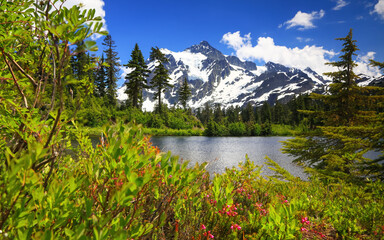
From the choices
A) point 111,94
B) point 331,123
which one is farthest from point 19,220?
point 111,94

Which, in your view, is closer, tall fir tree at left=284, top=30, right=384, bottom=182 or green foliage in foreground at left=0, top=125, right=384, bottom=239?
green foliage in foreground at left=0, top=125, right=384, bottom=239

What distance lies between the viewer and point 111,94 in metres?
36.4

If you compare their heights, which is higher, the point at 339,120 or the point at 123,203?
the point at 339,120

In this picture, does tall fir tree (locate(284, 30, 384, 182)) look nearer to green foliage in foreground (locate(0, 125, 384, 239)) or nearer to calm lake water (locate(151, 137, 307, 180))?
calm lake water (locate(151, 137, 307, 180))

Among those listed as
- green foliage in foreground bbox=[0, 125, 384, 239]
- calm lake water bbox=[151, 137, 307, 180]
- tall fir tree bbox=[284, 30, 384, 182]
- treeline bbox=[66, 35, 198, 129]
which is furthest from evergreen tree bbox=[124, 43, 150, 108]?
green foliage in foreground bbox=[0, 125, 384, 239]

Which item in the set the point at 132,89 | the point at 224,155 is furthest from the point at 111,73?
the point at 224,155

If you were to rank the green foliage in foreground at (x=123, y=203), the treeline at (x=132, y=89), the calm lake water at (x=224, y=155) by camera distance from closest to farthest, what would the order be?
1. the green foliage in foreground at (x=123, y=203)
2. the calm lake water at (x=224, y=155)
3. the treeline at (x=132, y=89)

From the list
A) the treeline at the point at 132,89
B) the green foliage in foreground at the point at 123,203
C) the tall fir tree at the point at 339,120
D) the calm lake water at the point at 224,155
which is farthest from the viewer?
the treeline at the point at 132,89

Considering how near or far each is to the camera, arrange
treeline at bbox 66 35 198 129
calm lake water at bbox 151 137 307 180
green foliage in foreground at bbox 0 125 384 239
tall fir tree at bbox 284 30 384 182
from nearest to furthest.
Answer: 1. green foliage in foreground at bbox 0 125 384 239
2. tall fir tree at bbox 284 30 384 182
3. calm lake water at bbox 151 137 307 180
4. treeline at bbox 66 35 198 129

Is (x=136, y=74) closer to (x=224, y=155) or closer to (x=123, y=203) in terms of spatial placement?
(x=224, y=155)

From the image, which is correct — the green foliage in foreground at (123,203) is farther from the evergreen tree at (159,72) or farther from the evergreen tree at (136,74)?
the evergreen tree at (159,72)

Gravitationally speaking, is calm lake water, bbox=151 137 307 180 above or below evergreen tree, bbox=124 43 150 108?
below

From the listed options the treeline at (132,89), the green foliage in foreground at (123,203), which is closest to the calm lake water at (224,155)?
the green foliage in foreground at (123,203)

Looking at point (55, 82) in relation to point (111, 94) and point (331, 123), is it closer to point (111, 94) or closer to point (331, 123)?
point (331, 123)
